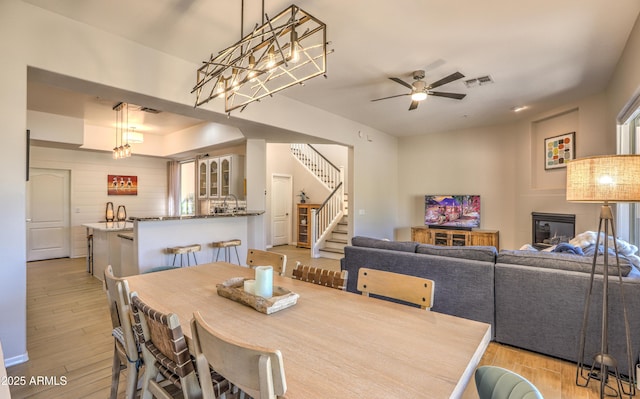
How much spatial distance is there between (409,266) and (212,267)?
1.93m

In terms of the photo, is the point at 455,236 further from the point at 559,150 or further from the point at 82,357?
the point at 82,357

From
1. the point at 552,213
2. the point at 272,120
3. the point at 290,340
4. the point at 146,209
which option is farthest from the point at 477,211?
the point at 146,209

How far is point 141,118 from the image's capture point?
19.9ft

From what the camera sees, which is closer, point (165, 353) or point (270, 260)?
point (165, 353)

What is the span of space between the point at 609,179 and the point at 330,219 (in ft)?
18.8

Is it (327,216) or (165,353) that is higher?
(327,216)

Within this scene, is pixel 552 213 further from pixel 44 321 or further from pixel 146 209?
pixel 146 209

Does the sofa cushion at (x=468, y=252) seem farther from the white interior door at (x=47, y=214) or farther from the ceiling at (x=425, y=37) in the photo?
the white interior door at (x=47, y=214)

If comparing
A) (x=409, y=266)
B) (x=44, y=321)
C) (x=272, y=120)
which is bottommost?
(x=44, y=321)

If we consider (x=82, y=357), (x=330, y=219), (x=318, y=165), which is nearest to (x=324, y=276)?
(x=82, y=357)

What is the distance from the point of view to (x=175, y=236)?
3803 mm

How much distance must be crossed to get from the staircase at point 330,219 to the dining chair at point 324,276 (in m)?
4.42

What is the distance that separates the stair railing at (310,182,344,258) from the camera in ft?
23.1

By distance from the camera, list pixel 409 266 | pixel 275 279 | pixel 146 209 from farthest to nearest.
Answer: pixel 146 209, pixel 409 266, pixel 275 279
